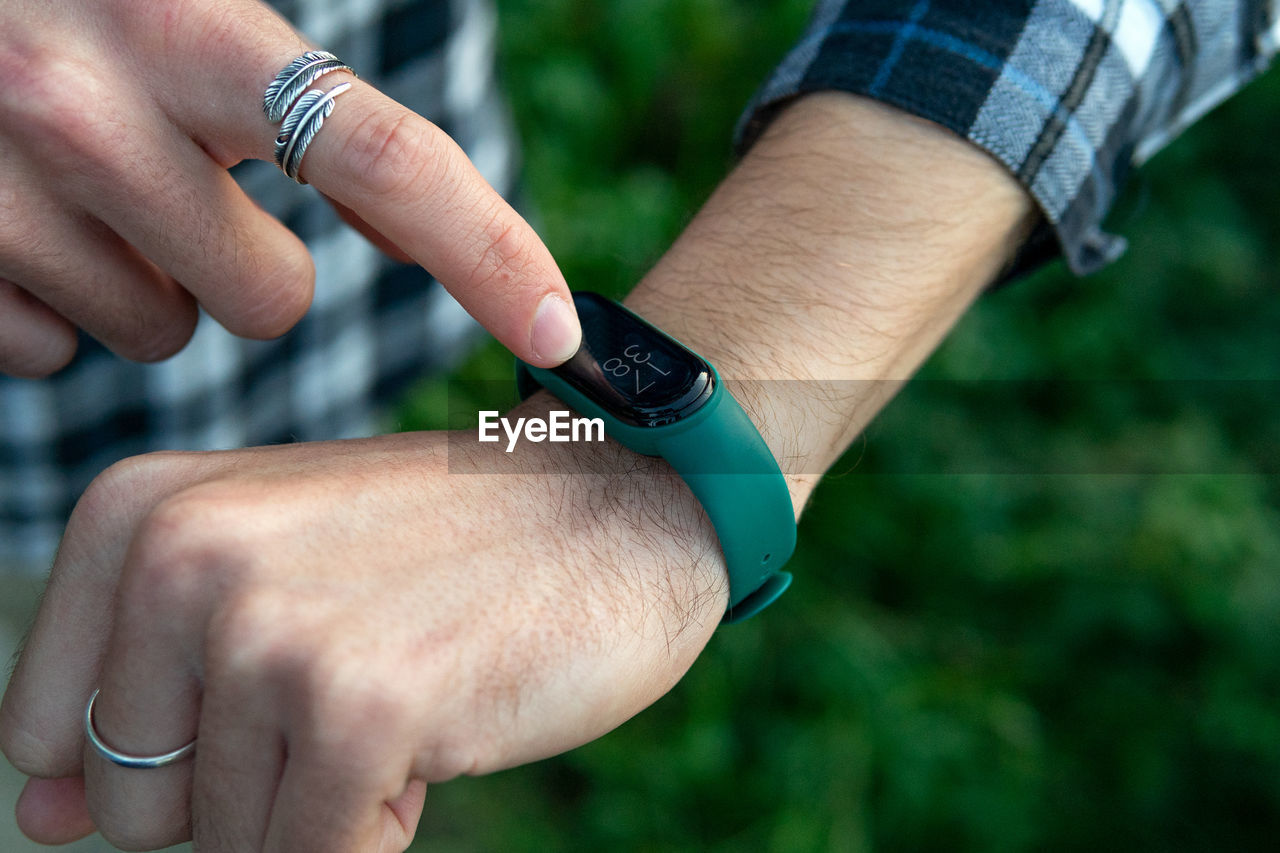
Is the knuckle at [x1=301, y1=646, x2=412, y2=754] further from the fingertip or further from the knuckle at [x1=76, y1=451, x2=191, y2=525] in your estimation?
the fingertip

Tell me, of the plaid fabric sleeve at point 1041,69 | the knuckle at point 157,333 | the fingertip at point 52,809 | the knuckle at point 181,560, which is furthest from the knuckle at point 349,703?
the plaid fabric sleeve at point 1041,69

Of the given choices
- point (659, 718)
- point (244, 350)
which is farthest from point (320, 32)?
point (659, 718)

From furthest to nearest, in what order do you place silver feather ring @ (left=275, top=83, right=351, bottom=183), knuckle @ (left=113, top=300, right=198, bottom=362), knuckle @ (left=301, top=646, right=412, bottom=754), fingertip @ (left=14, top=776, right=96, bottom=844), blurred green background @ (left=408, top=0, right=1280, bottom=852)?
blurred green background @ (left=408, top=0, right=1280, bottom=852) < knuckle @ (left=113, top=300, right=198, bottom=362) < fingertip @ (left=14, top=776, right=96, bottom=844) < silver feather ring @ (left=275, top=83, right=351, bottom=183) < knuckle @ (left=301, top=646, right=412, bottom=754)

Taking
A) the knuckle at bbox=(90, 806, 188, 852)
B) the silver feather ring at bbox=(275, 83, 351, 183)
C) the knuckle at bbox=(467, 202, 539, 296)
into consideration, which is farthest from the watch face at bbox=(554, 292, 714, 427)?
the knuckle at bbox=(90, 806, 188, 852)

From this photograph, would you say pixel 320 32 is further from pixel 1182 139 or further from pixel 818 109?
pixel 1182 139

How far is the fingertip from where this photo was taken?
3.03 feet

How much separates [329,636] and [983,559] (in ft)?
5.70

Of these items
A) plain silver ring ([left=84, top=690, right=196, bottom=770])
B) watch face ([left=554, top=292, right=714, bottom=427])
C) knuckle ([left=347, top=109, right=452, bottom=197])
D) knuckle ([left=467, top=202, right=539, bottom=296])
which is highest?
knuckle ([left=347, top=109, right=452, bottom=197])

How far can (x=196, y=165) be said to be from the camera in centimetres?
90

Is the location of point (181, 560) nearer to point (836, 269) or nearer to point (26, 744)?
point (26, 744)

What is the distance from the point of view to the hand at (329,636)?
738 millimetres

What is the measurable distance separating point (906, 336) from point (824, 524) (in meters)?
1.17

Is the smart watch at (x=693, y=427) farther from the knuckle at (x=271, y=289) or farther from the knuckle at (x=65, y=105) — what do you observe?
the knuckle at (x=65, y=105)

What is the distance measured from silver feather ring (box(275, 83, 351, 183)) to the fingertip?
67cm
